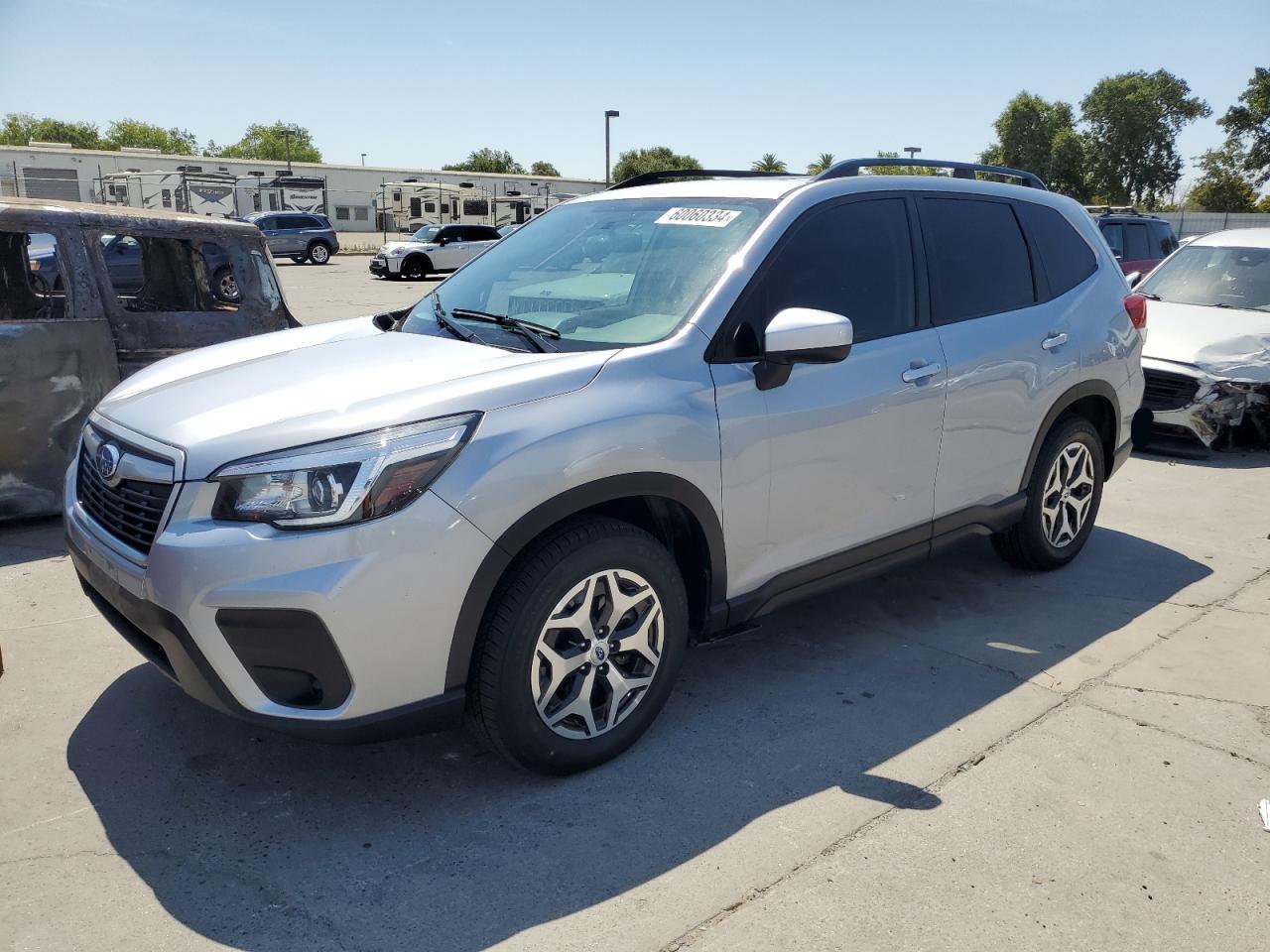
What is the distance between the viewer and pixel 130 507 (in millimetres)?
2895

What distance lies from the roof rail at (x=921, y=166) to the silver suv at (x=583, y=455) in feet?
0.20

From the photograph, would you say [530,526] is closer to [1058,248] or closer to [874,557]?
[874,557]

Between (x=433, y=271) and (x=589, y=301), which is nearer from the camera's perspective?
(x=589, y=301)

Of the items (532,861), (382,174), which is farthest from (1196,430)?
(382,174)

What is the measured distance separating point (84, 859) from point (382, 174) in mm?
61682

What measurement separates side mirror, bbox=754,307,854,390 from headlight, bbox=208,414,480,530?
117 cm

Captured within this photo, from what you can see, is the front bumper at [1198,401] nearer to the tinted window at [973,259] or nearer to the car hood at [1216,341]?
the car hood at [1216,341]

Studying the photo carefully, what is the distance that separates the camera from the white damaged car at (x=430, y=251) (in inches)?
1082

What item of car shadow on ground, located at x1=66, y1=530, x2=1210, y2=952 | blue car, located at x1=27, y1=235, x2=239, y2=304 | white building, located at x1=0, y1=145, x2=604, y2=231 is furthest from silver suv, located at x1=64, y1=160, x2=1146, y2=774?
white building, located at x1=0, y1=145, x2=604, y2=231

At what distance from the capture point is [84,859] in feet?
8.82

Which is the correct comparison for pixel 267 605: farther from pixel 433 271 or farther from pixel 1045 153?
pixel 1045 153

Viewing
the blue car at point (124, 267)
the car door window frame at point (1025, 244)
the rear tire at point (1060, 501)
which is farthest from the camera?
the blue car at point (124, 267)

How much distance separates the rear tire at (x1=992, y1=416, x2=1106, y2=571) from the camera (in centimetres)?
471

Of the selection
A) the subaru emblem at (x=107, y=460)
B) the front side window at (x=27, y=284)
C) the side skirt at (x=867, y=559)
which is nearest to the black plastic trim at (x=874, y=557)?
the side skirt at (x=867, y=559)
